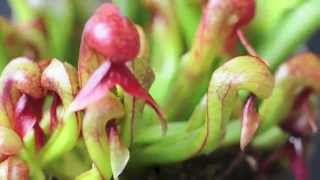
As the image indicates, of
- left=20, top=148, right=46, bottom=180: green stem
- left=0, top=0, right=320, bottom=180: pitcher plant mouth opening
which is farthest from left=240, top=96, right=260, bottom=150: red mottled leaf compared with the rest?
left=20, top=148, right=46, bottom=180: green stem

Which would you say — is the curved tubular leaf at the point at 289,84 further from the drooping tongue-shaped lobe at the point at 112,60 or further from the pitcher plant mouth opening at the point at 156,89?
the drooping tongue-shaped lobe at the point at 112,60

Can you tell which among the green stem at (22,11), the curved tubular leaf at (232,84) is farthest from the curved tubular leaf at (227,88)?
the green stem at (22,11)

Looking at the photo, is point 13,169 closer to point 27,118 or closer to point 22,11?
point 27,118

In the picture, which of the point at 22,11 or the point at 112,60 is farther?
the point at 22,11

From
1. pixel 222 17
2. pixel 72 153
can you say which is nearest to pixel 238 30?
pixel 222 17

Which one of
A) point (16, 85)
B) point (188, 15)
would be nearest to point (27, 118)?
point (16, 85)

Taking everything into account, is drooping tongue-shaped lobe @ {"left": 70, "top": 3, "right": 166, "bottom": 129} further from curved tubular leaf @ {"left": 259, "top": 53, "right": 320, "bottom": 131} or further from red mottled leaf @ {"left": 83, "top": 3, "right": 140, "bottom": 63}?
curved tubular leaf @ {"left": 259, "top": 53, "right": 320, "bottom": 131}

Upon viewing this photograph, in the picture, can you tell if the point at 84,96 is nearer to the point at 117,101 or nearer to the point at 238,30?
the point at 117,101
